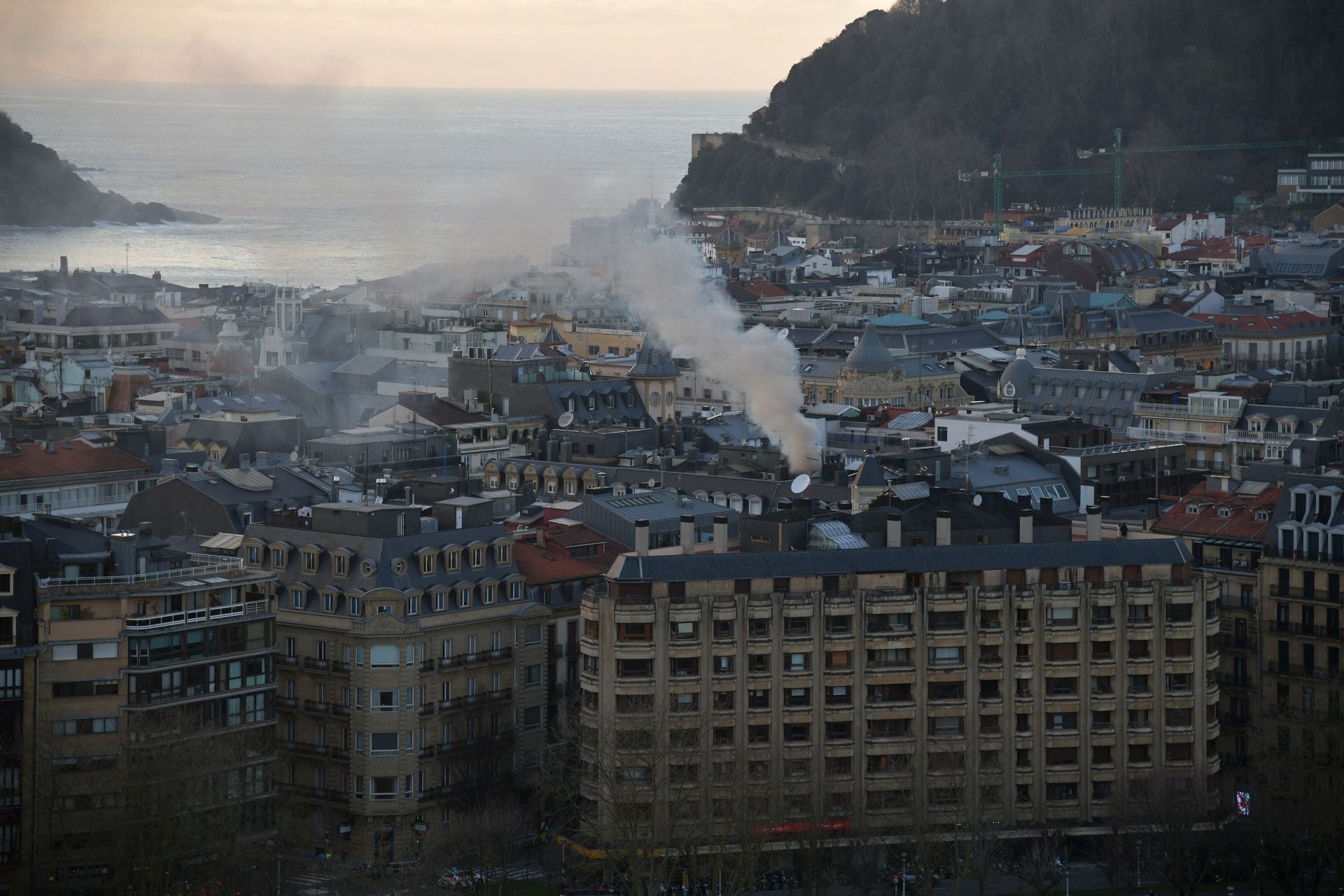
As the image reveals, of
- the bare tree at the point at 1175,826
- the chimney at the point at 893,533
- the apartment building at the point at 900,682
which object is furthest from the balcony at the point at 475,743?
the bare tree at the point at 1175,826

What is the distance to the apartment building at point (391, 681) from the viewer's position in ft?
196

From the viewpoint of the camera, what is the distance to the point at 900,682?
59.5 meters

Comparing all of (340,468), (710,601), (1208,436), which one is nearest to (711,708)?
(710,601)

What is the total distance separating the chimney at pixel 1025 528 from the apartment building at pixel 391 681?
10.2m

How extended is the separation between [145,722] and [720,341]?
53.7 metres

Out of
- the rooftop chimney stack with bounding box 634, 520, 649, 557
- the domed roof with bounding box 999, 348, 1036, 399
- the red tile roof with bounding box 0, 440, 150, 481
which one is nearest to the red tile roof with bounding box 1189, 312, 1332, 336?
the domed roof with bounding box 999, 348, 1036, 399

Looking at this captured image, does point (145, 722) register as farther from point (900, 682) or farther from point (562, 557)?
point (900, 682)

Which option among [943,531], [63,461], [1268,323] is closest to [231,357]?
[63,461]

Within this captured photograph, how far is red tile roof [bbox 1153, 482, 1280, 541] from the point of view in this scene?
66.9 m

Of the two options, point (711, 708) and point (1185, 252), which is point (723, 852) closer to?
point (711, 708)

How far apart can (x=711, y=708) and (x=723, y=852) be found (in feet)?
11.4

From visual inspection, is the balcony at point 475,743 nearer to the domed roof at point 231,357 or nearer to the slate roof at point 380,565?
the slate roof at point 380,565

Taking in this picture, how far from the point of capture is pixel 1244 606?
214 ft

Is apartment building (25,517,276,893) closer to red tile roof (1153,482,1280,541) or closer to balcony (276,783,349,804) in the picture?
balcony (276,783,349,804)
